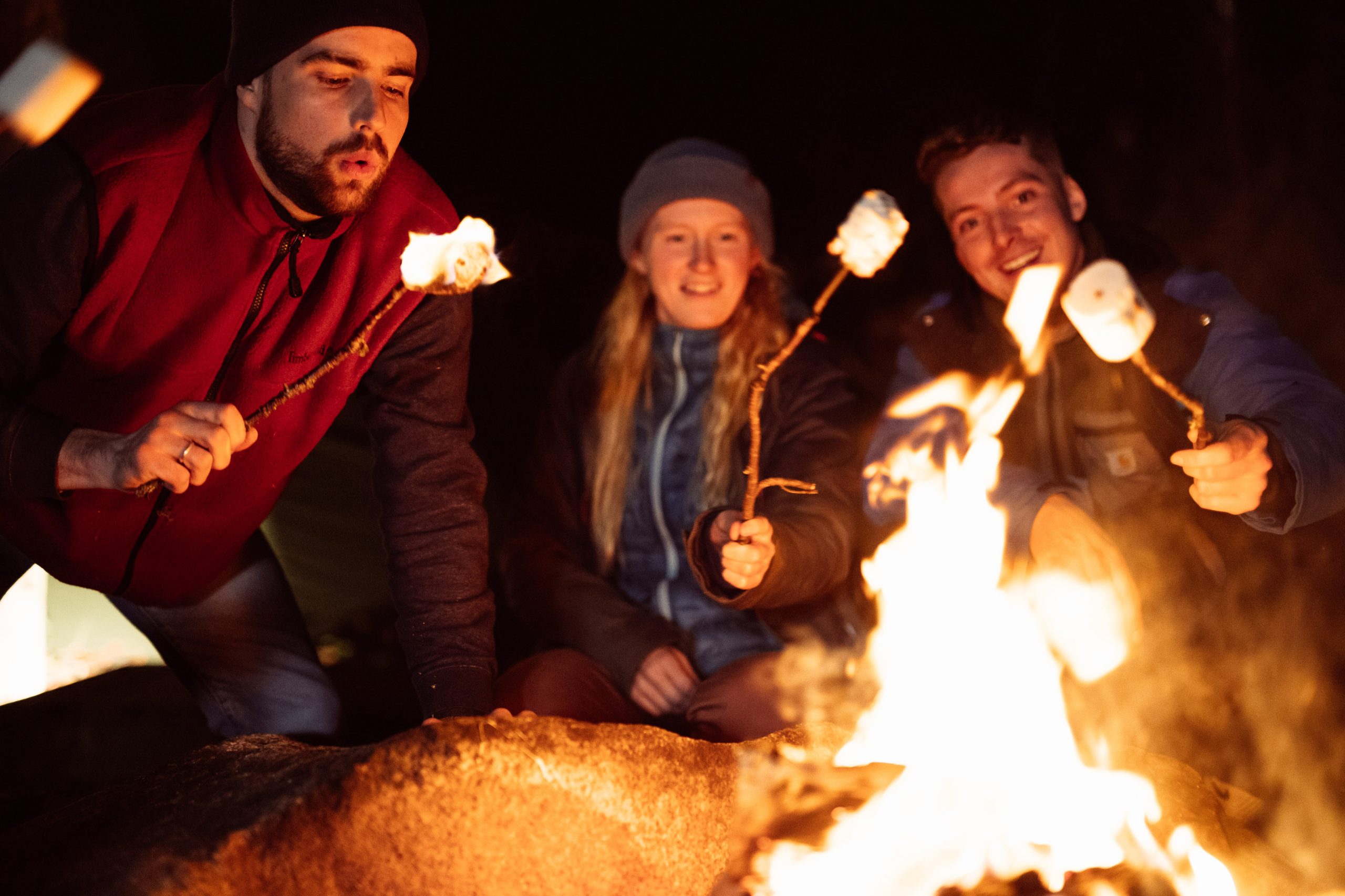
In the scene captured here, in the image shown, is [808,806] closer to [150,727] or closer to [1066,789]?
[1066,789]

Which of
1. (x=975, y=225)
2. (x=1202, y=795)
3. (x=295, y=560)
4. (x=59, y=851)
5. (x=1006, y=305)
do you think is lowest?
(x=1202, y=795)

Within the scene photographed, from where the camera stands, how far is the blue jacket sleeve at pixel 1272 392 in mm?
2273

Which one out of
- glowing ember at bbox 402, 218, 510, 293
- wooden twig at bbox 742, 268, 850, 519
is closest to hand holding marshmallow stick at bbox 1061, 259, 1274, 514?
wooden twig at bbox 742, 268, 850, 519

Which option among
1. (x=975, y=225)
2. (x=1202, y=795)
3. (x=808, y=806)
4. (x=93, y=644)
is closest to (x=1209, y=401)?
(x=975, y=225)

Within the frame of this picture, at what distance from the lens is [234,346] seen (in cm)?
208

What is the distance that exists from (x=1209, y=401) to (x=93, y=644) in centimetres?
398

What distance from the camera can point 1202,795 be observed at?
2021mm

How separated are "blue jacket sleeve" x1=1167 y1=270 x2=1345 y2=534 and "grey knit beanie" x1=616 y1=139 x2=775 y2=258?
4.07 feet

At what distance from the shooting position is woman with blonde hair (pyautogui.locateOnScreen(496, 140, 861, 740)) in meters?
2.64

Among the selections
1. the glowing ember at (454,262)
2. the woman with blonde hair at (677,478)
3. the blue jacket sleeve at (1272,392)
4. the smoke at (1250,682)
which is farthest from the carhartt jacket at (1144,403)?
the glowing ember at (454,262)

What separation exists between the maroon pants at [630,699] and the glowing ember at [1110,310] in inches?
51.1

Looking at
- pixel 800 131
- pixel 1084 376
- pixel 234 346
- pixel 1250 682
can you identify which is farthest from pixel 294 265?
pixel 1250 682

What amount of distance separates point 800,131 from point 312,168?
263cm

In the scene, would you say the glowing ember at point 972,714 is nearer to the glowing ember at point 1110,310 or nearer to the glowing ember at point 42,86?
the glowing ember at point 1110,310
